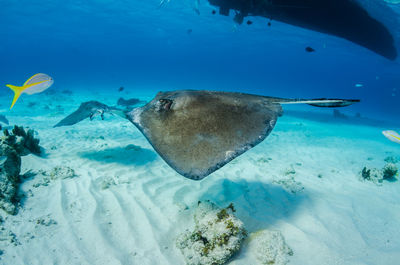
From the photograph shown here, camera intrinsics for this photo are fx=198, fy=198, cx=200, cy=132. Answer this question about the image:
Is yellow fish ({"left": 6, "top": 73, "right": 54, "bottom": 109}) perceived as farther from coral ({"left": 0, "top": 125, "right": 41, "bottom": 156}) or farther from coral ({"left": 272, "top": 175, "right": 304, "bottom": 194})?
coral ({"left": 272, "top": 175, "right": 304, "bottom": 194})

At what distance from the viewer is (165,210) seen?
11.4 feet

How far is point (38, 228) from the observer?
2861 millimetres

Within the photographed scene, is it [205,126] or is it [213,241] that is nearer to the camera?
[205,126]

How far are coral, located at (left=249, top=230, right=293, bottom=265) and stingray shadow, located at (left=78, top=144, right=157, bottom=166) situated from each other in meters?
3.57

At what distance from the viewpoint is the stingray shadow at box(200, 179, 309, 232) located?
3387 mm

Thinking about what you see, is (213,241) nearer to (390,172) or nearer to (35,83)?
(35,83)

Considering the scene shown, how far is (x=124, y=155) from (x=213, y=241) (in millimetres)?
4235

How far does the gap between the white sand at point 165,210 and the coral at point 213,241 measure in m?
0.19

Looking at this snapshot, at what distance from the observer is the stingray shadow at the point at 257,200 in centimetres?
339

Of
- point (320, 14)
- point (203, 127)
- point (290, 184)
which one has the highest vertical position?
point (320, 14)

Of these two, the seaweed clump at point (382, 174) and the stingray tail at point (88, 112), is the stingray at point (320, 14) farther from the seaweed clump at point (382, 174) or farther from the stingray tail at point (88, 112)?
the stingray tail at point (88, 112)

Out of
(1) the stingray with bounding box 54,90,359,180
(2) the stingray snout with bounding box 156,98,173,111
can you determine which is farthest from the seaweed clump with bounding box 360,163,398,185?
(2) the stingray snout with bounding box 156,98,173,111

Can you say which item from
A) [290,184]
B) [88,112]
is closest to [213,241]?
[290,184]

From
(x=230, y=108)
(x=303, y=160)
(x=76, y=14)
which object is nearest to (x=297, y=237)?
(x=230, y=108)
